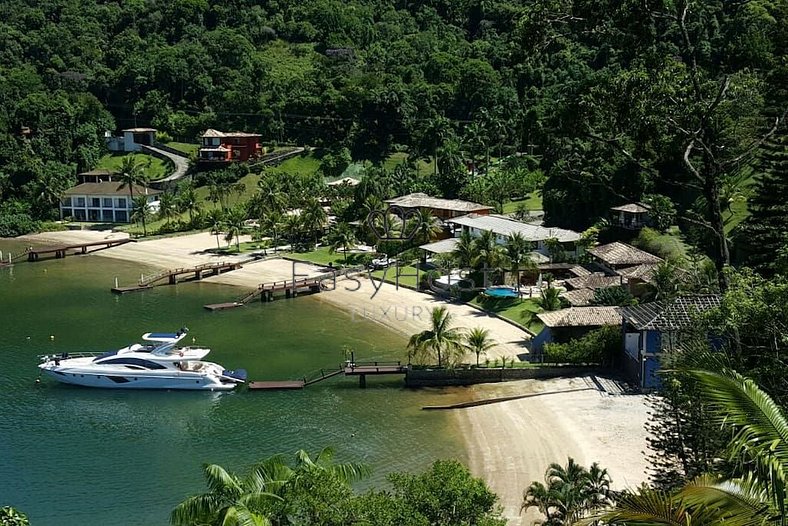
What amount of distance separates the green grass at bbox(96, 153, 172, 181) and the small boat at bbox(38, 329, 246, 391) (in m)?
67.4

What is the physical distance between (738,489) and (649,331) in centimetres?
2947

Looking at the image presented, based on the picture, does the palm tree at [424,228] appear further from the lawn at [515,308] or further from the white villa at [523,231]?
the lawn at [515,308]

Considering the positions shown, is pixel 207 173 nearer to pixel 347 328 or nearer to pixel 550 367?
pixel 347 328

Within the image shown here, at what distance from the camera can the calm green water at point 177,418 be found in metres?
32.0

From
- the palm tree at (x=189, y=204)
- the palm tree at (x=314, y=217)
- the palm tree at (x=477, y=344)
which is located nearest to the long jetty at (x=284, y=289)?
the palm tree at (x=314, y=217)

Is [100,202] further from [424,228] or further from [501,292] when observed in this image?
[501,292]

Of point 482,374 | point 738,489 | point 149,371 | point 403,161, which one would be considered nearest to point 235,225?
point 403,161

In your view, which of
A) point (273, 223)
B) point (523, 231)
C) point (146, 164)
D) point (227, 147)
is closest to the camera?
point (523, 231)

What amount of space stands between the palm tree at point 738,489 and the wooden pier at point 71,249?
7989cm

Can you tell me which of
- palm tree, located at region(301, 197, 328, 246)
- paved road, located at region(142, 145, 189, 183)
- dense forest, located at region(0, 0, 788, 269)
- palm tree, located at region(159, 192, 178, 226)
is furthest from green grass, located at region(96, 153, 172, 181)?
palm tree, located at region(301, 197, 328, 246)

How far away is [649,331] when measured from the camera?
124 ft

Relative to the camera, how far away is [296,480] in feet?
59.8

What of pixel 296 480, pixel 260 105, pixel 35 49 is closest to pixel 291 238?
pixel 260 105

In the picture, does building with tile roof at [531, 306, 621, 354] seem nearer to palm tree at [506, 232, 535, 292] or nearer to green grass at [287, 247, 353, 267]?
palm tree at [506, 232, 535, 292]
